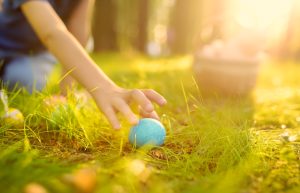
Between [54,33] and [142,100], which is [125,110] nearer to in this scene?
[142,100]

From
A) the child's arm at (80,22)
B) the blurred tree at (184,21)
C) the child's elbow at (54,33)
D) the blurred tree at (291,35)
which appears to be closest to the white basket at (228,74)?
the child's arm at (80,22)

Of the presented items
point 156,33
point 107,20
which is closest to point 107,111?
point 107,20

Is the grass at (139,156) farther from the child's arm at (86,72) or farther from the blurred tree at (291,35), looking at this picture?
the blurred tree at (291,35)

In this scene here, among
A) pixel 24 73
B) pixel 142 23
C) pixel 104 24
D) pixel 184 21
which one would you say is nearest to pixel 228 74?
pixel 24 73

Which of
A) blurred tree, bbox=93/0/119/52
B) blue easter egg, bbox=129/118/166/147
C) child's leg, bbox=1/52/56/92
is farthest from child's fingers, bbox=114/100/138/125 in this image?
blurred tree, bbox=93/0/119/52

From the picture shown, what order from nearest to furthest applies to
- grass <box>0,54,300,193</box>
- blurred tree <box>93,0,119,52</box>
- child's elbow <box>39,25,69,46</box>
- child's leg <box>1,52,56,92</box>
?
grass <box>0,54,300,193</box>, child's elbow <box>39,25,69,46</box>, child's leg <box>1,52,56,92</box>, blurred tree <box>93,0,119,52</box>

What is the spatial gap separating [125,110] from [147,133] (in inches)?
6.2

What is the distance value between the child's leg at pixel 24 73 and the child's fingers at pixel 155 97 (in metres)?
1.43

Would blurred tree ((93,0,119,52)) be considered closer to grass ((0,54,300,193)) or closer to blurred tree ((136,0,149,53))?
blurred tree ((136,0,149,53))

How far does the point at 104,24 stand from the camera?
435 inches

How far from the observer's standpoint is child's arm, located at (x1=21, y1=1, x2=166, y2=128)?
73.2 inches

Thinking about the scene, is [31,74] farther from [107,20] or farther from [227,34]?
[107,20]

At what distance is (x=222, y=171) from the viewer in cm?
168

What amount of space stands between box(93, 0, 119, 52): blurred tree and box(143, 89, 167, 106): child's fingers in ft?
30.2
